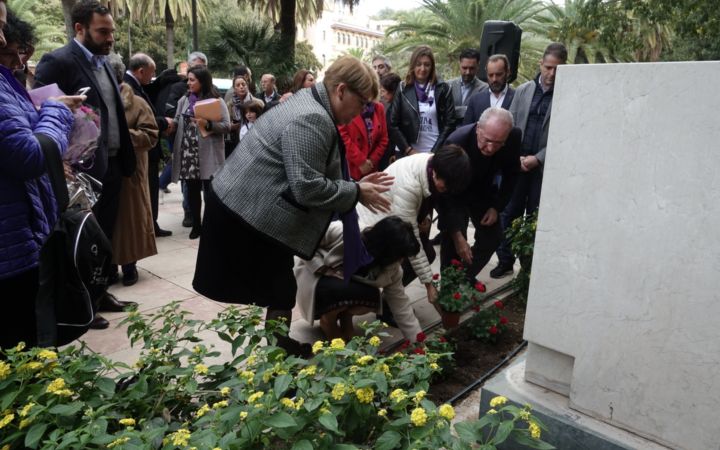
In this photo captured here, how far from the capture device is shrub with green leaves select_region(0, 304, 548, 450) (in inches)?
50.2

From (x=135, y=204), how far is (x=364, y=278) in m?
2.14

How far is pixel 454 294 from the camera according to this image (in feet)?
11.3

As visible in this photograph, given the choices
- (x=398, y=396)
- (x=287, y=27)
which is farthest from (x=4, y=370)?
(x=287, y=27)

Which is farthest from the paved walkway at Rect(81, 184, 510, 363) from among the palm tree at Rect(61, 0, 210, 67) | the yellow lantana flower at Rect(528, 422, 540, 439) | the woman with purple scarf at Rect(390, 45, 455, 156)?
the palm tree at Rect(61, 0, 210, 67)

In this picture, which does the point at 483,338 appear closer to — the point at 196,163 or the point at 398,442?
the point at 398,442

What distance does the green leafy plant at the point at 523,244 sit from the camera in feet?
12.9

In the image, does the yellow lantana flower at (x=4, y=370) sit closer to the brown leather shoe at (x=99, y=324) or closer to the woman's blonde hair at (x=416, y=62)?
the brown leather shoe at (x=99, y=324)

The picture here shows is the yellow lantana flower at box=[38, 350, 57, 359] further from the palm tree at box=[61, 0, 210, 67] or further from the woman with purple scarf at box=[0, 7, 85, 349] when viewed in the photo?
the palm tree at box=[61, 0, 210, 67]

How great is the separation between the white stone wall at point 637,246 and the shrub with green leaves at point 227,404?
34.1 inches

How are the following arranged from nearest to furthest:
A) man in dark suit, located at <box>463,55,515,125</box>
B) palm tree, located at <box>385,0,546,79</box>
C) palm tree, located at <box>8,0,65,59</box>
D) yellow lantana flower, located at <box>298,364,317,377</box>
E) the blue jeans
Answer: yellow lantana flower, located at <box>298,364,317,377</box>, the blue jeans, man in dark suit, located at <box>463,55,515,125</box>, palm tree, located at <box>385,0,546,79</box>, palm tree, located at <box>8,0,65,59</box>

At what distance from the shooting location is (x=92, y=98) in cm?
348

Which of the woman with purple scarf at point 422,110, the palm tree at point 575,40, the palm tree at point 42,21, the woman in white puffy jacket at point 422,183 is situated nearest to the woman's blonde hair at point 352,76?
the woman in white puffy jacket at point 422,183

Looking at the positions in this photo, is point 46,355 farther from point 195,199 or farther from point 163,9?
point 163,9

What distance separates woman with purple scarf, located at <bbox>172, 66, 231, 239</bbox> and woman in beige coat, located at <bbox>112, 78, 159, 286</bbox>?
1232mm
